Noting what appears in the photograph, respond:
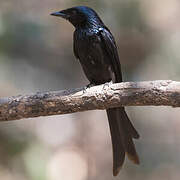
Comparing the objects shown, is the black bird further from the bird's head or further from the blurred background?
the blurred background

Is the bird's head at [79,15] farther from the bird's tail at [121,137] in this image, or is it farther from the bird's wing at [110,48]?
the bird's tail at [121,137]

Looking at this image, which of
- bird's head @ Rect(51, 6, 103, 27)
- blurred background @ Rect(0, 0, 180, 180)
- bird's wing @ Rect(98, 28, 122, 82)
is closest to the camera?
bird's wing @ Rect(98, 28, 122, 82)

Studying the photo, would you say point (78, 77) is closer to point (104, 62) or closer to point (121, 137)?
point (104, 62)

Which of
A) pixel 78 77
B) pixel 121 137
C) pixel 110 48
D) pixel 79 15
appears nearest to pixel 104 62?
pixel 110 48

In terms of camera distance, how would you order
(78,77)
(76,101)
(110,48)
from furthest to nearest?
(78,77) < (110,48) < (76,101)

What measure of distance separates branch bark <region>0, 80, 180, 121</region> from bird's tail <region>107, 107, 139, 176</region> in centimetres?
68

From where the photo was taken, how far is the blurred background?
6.20 metres

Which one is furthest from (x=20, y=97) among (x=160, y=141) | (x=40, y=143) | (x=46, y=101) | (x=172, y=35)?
(x=172, y=35)

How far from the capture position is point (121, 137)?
444 cm

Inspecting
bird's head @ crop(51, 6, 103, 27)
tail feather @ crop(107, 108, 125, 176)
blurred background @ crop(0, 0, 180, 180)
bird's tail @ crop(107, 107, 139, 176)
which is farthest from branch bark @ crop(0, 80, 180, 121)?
blurred background @ crop(0, 0, 180, 180)

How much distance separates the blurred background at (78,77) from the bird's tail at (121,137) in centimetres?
140

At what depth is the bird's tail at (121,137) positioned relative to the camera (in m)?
4.32

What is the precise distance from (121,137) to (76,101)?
881 millimetres

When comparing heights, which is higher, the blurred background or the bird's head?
the bird's head
